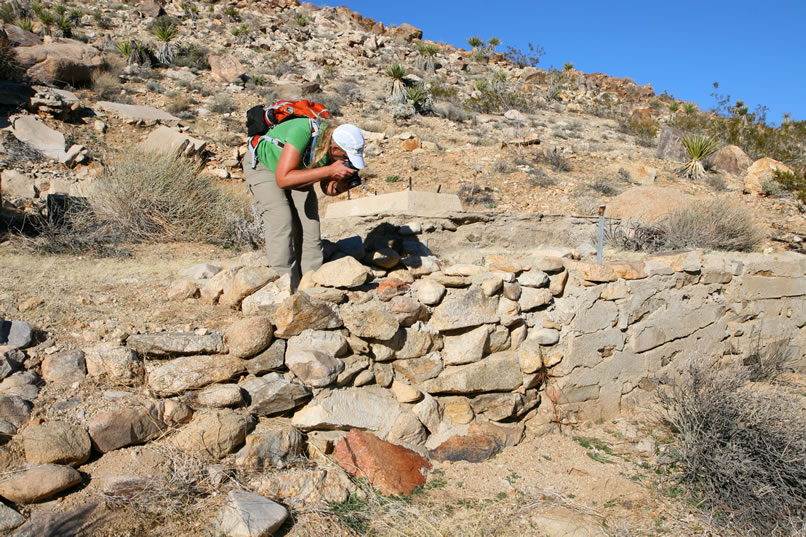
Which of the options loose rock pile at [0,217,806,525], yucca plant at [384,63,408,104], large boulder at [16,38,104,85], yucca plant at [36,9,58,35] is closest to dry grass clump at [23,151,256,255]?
loose rock pile at [0,217,806,525]

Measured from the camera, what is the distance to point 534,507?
2906mm

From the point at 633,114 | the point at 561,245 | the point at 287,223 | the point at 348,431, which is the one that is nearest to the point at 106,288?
the point at 287,223

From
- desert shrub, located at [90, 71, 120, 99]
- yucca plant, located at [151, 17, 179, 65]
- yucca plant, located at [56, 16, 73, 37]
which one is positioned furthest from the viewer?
yucca plant, located at [151, 17, 179, 65]

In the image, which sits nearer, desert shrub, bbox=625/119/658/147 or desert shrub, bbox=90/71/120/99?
desert shrub, bbox=90/71/120/99

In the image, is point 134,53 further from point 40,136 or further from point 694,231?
point 694,231

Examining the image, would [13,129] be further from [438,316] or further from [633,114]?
[633,114]

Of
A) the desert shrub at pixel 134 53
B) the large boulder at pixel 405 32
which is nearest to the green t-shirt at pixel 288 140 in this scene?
the desert shrub at pixel 134 53

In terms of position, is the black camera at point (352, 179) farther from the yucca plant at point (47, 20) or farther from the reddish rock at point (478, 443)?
the yucca plant at point (47, 20)

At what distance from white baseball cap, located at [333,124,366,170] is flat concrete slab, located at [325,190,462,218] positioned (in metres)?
1.31

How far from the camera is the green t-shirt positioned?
322 centimetres

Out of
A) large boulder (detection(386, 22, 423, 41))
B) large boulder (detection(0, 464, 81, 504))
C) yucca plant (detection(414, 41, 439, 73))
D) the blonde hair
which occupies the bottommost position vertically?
large boulder (detection(0, 464, 81, 504))

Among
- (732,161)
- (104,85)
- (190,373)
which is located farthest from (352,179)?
(732,161)

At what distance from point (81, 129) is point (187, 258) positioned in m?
7.35

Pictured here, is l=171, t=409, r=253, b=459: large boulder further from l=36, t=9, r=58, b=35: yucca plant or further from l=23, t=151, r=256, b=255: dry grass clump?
l=36, t=9, r=58, b=35: yucca plant
